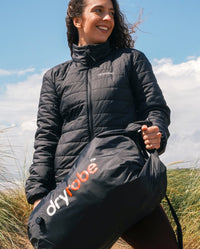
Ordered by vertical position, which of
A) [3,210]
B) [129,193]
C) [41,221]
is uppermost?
[129,193]

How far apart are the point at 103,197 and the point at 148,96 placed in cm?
69

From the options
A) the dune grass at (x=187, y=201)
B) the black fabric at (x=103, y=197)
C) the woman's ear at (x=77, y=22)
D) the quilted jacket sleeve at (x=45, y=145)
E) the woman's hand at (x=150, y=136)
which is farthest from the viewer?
the dune grass at (x=187, y=201)

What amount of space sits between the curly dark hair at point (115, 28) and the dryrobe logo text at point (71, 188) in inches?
45.6

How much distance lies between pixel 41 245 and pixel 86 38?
1332 mm

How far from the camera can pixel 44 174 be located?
85.4 inches

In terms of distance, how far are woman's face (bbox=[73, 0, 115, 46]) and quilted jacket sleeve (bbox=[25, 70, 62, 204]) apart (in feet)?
1.28

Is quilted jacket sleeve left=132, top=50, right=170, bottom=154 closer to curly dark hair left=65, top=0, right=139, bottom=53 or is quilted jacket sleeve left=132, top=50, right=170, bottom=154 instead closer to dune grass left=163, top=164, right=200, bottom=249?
curly dark hair left=65, top=0, right=139, bottom=53

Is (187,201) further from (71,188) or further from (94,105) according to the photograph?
(71,188)

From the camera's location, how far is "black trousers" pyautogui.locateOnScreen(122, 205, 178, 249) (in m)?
1.83

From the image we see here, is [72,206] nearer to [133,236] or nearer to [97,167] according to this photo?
[97,167]

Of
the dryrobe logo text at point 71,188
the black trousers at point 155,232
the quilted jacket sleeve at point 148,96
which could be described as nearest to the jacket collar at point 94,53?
the quilted jacket sleeve at point 148,96

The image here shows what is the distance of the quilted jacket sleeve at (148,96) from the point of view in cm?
200

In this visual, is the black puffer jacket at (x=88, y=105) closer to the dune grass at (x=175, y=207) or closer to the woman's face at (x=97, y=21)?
the woman's face at (x=97, y=21)

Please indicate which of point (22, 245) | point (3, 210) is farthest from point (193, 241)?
point (3, 210)
